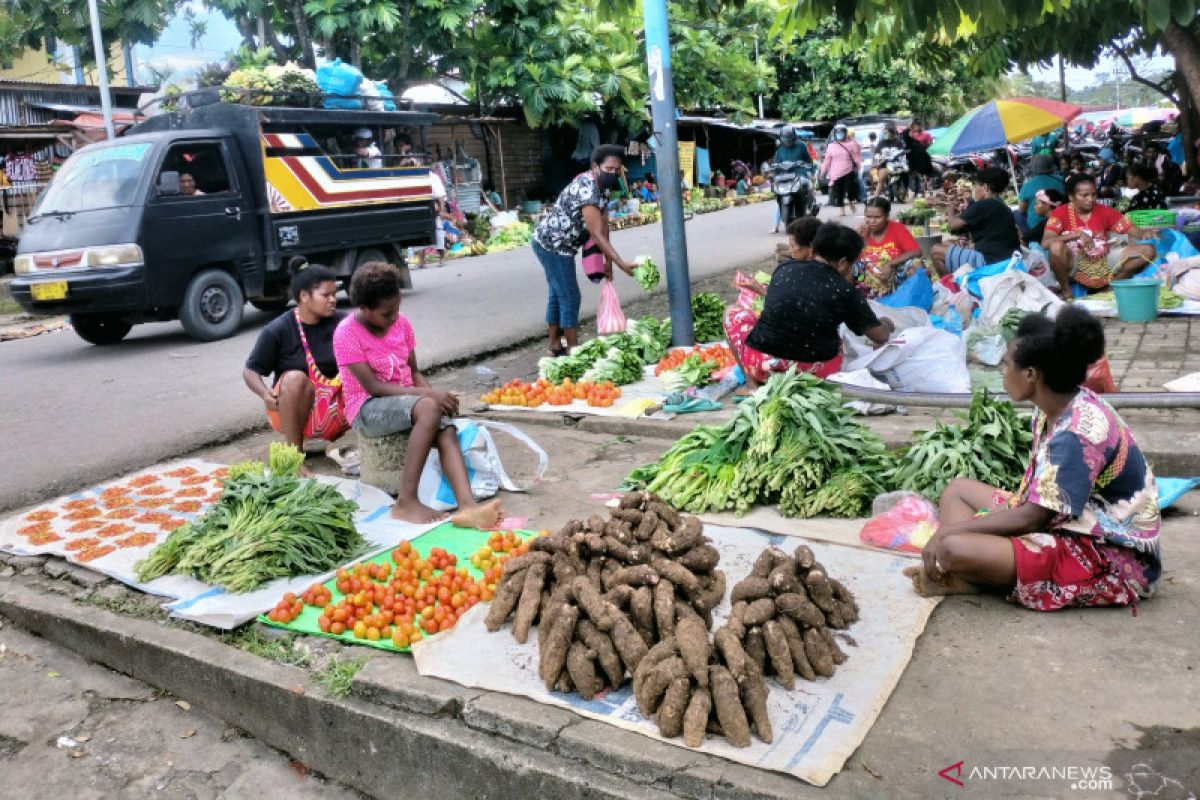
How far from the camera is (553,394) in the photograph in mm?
7340

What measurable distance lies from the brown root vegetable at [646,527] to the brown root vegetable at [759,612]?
2.11 feet

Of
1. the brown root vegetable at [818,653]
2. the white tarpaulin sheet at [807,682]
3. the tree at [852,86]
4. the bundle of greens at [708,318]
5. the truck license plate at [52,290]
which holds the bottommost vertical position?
the white tarpaulin sheet at [807,682]

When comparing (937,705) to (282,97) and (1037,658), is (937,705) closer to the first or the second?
(1037,658)

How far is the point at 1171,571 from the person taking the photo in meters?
3.88

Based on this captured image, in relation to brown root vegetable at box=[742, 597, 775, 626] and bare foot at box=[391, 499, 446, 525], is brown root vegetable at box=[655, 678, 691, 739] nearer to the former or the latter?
brown root vegetable at box=[742, 597, 775, 626]

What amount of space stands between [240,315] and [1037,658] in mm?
9904

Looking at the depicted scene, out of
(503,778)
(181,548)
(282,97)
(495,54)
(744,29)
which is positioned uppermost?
(744,29)

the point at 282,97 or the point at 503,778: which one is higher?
the point at 282,97

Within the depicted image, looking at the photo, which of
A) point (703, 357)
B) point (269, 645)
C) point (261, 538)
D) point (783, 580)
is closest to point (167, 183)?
point (703, 357)

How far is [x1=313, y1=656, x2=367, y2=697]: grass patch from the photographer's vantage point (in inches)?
138

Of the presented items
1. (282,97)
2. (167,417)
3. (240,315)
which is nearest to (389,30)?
(282,97)

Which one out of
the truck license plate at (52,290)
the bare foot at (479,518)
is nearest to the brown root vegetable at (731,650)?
the bare foot at (479,518)

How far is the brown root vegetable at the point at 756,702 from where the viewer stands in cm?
288

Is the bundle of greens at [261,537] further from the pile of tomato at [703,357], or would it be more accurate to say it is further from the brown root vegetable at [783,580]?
the pile of tomato at [703,357]
